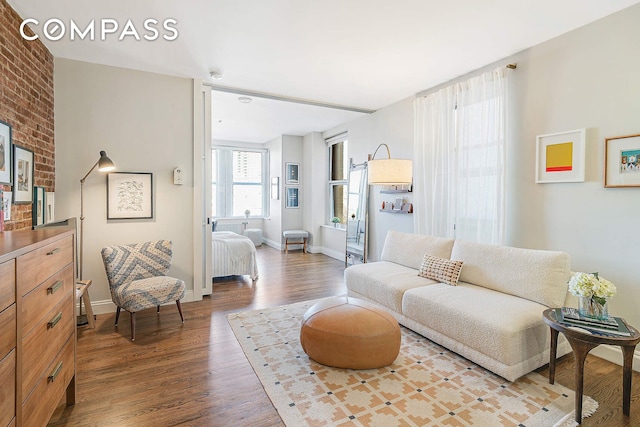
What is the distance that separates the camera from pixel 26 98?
2699 millimetres

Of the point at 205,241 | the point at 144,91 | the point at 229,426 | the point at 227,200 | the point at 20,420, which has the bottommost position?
the point at 229,426

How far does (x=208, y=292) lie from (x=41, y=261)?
8.96ft

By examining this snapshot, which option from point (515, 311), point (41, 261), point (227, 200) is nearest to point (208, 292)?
point (41, 261)

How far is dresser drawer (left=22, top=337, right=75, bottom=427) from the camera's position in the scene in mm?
1421

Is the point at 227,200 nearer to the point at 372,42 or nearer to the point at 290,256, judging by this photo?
the point at 290,256

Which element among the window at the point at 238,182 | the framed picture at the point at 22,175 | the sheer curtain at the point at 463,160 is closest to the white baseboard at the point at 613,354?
the sheer curtain at the point at 463,160

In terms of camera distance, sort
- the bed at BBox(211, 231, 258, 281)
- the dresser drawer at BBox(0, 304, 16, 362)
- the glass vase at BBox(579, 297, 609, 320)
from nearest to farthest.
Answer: the dresser drawer at BBox(0, 304, 16, 362) < the glass vase at BBox(579, 297, 609, 320) < the bed at BBox(211, 231, 258, 281)

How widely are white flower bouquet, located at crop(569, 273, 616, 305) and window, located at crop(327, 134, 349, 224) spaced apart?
4.78 m

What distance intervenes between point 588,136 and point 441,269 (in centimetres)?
167

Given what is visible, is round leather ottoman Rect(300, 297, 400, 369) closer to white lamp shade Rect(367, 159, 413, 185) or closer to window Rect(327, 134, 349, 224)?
white lamp shade Rect(367, 159, 413, 185)

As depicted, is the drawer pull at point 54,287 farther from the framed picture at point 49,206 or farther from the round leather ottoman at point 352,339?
the framed picture at point 49,206

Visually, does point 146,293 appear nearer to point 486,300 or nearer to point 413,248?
point 413,248

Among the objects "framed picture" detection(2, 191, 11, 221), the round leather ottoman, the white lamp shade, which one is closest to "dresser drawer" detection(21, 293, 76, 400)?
"framed picture" detection(2, 191, 11, 221)

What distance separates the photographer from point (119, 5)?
7.91ft
